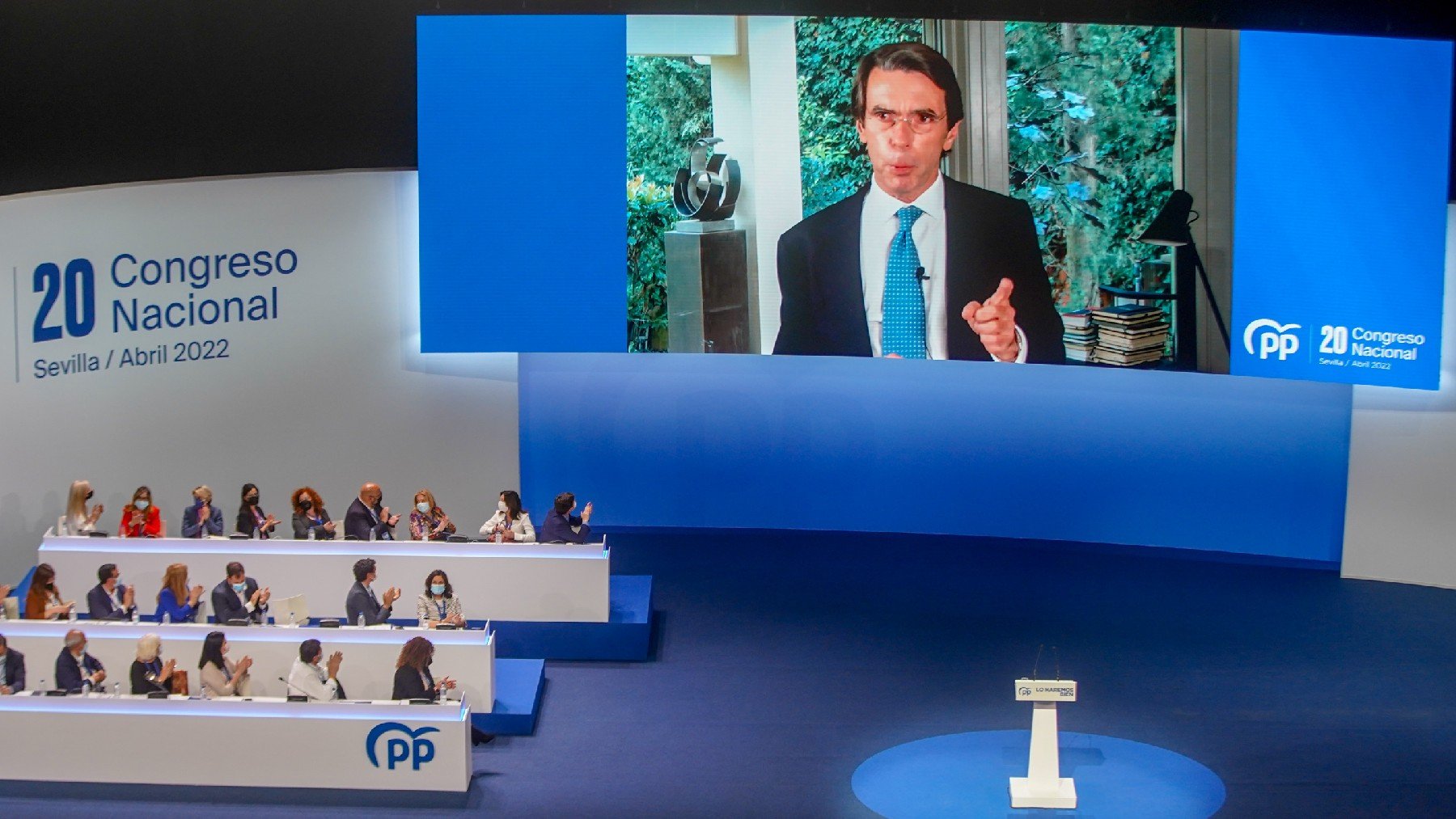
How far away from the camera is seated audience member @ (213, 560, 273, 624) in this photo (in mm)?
9906

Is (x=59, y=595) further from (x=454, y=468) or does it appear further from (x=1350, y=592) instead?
(x=1350, y=592)

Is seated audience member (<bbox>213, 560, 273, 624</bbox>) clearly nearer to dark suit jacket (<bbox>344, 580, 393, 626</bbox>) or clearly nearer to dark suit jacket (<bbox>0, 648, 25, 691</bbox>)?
dark suit jacket (<bbox>344, 580, 393, 626</bbox>)

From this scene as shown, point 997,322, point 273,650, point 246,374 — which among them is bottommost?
point 273,650

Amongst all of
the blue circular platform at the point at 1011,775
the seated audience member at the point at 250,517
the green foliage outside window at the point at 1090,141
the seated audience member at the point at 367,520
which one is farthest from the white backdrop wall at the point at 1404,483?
the seated audience member at the point at 250,517

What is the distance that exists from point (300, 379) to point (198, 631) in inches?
148

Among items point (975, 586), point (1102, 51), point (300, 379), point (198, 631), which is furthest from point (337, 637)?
point (1102, 51)

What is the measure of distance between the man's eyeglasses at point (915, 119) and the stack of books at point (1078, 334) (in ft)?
5.54

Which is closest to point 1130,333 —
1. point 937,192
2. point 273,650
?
point 937,192

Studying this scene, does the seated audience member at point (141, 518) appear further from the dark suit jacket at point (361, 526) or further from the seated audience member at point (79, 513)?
the dark suit jacket at point (361, 526)

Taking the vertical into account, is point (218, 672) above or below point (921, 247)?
below

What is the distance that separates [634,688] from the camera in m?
10.5

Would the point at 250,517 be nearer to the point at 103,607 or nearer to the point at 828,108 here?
the point at 103,607

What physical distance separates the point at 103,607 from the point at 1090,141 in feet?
24.0

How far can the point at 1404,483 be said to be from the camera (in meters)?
12.3
